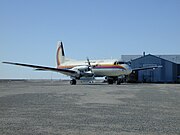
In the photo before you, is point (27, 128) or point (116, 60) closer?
point (27, 128)

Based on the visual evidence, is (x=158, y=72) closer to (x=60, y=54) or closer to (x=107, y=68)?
(x=60, y=54)

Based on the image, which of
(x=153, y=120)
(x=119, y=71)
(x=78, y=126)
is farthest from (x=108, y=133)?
(x=119, y=71)

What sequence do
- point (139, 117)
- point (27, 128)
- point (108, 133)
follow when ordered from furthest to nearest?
point (139, 117) → point (27, 128) → point (108, 133)

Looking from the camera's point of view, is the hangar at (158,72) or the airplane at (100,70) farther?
the hangar at (158,72)

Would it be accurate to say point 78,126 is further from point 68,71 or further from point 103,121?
point 68,71

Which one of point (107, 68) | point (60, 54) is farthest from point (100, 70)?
point (60, 54)

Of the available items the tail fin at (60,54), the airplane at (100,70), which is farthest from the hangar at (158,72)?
the airplane at (100,70)

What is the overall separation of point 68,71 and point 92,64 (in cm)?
366

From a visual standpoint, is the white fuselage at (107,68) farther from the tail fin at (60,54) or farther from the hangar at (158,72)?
the hangar at (158,72)

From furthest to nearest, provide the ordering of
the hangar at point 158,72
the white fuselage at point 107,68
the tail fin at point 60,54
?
the hangar at point 158,72 → the tail fin at point 60,54 → the white fuselage at point 107,68

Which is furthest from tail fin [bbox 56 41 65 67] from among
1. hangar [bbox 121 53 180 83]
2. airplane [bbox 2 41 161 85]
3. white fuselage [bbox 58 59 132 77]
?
hangar [bbox 121 53 180 83]

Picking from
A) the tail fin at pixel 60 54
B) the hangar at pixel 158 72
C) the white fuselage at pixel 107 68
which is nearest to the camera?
the white fuselage at pixel 107 68

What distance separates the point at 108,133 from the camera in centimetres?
657

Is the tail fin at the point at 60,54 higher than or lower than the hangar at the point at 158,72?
higher
